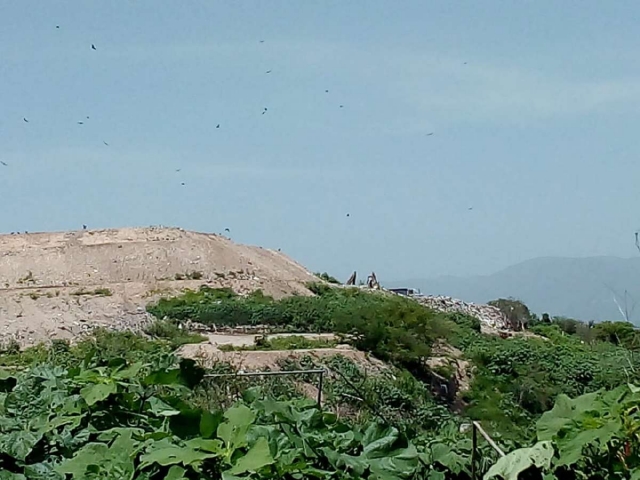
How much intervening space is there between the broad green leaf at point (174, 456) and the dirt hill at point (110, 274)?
2173 centimetres

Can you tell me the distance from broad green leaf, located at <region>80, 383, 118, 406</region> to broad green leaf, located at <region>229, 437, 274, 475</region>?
1.77 ft

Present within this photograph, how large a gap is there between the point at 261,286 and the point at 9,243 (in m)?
12.3

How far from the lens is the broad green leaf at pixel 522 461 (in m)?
2.09

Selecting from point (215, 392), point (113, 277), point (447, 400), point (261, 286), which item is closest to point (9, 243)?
point (113, 277)

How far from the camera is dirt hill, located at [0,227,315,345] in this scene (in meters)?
25.0

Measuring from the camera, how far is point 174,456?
1893 millimetres

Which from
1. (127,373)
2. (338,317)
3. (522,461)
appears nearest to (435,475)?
(522,461)

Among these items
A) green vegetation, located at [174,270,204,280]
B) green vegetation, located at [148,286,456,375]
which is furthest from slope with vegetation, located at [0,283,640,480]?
green vegetation, located at [174,270,204,280]

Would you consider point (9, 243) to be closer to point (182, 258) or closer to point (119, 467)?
point (182, 258)

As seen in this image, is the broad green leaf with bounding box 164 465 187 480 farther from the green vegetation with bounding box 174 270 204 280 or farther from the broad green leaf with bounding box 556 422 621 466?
the green vegetation with bounding box 174 270 204 280

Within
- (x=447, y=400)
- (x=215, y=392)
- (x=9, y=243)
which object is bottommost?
(x=447, y=400)

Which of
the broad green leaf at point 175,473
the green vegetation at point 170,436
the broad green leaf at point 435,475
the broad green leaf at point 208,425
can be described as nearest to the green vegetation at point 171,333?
the green vegetation at point 170,436

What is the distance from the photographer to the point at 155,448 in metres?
1.98

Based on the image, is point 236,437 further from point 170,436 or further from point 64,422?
point 64,422
